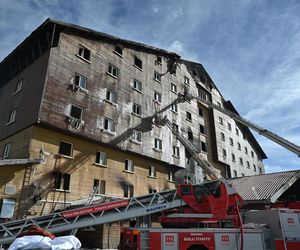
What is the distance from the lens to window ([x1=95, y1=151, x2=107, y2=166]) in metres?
22.7

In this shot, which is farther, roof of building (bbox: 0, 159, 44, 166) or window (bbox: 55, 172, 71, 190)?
window (bbox: 55, 172, 71, 190)

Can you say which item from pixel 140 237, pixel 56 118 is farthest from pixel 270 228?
pixel 56 118

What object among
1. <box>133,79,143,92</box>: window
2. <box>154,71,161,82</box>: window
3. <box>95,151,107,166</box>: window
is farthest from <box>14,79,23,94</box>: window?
<box>154,71,161,82</box>: window

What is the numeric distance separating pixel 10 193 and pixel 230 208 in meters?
13.8

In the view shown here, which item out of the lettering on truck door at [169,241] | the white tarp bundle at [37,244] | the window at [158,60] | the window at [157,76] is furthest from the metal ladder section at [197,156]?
the white tarp bundle at [37,244]

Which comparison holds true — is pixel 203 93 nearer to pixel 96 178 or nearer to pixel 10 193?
pixel 96 178

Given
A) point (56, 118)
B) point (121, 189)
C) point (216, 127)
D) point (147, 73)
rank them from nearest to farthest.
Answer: point (56, 118)
point (121, 189)
point (147, 73)
point (216, 127)

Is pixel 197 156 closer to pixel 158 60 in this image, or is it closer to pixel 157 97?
pixel 157 97

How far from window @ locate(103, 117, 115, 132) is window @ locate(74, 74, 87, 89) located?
3611 mm

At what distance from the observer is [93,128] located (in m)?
22.4

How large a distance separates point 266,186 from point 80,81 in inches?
711

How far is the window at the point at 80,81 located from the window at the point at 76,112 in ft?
7.06

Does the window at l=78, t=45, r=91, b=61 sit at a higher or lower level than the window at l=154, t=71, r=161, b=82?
lower

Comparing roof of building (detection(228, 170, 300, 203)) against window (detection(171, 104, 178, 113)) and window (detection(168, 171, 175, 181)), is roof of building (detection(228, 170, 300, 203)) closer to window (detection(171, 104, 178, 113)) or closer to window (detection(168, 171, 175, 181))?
window (detection(168, 171, 175, 181))
